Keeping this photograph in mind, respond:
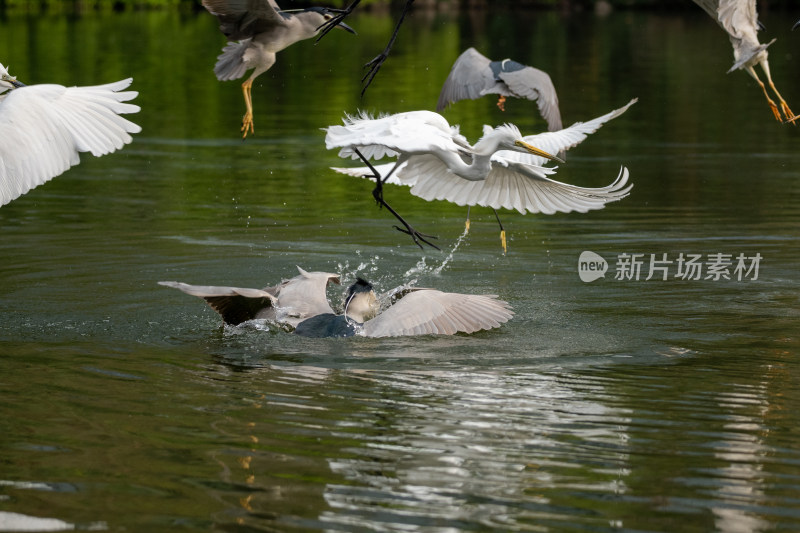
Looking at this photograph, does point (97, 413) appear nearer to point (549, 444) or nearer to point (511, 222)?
point (549, 444)

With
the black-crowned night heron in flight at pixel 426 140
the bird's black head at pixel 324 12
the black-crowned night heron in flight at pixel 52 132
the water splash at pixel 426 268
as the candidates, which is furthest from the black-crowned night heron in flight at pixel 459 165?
the bird's black head at pixel 324 12

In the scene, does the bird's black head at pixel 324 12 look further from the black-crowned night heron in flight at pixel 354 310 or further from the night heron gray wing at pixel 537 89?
the black-crowned night heron in flight at pixel 354 310

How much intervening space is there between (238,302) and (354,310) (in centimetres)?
79

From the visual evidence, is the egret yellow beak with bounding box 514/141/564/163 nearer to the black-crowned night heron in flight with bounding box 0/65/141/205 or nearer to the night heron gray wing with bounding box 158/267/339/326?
the night heron gray wing with bounding box 158/267/339/326

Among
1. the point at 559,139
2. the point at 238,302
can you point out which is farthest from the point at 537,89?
the point at 238,302

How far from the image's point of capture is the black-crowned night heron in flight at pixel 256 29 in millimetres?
→ 11242

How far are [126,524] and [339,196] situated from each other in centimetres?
1014

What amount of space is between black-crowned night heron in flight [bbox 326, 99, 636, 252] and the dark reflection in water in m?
0.77

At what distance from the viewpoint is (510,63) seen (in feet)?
41.3

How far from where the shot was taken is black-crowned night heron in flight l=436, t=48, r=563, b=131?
12.0 metres

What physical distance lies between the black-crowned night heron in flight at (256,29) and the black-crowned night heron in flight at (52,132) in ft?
9.93

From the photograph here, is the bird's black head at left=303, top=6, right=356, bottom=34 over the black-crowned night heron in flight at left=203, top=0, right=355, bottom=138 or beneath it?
over

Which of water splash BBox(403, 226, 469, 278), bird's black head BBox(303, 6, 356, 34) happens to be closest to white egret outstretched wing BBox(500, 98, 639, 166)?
water splash BBox(403, 226, 469, 278)

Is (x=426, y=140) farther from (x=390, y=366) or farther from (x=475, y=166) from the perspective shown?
(x=390, y=366)
